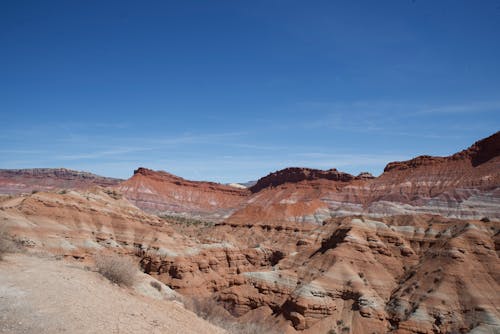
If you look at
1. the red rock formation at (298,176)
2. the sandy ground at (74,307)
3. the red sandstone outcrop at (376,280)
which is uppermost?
the red rock formation at (298,176)

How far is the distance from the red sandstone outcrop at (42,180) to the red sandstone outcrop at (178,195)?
26286mm

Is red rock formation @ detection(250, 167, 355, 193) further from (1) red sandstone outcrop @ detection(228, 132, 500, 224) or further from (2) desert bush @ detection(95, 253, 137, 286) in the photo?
(2) desert bush @ detection(95, 253, 137, 286)

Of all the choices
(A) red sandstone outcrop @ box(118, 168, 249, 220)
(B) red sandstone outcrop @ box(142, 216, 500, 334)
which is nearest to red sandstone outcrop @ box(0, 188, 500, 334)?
(B) red sandstone outcrop @ box(142, 216, 500, 334)

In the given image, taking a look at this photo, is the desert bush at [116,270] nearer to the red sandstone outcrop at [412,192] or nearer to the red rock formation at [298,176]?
the red sandstone outcrop at [412,192]

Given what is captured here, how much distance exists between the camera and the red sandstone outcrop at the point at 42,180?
559ft

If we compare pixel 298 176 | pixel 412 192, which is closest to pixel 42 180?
pixel 298 176

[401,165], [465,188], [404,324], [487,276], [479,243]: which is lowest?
[404,324]

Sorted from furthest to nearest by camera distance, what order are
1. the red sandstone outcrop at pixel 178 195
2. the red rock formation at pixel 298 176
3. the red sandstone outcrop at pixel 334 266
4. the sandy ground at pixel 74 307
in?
the red sandstone outcrop at pixel 178 195
the red rock formation at pixel 298 176
the red sandstone outcrop at pixel 334 266
the sandy ground at pixel 74 307

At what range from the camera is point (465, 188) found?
8394cm

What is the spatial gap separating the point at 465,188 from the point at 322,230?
41.3 meters

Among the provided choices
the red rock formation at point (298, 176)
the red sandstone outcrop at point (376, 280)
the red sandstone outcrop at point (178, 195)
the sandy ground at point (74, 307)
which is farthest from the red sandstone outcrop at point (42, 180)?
the sandy ground at point (74, 307)

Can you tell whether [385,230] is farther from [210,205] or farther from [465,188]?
[210,205]

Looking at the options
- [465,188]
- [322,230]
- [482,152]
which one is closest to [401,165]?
[482,152]

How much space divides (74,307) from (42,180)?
196330mm
